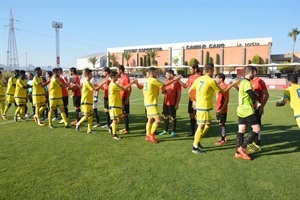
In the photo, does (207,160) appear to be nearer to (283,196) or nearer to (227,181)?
(227,181)

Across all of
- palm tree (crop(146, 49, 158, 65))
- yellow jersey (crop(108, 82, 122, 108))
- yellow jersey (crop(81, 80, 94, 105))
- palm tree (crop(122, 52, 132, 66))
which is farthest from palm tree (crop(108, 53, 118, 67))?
yellow jersey (crop(108, 82, 122, 108))

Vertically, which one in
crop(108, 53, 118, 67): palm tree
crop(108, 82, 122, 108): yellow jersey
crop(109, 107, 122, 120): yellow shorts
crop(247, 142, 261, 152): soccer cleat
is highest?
crop(108, 53, 118, 67): palm tree

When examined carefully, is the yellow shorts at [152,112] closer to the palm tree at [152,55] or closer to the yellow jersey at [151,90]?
the yellow jersey at [151,90]

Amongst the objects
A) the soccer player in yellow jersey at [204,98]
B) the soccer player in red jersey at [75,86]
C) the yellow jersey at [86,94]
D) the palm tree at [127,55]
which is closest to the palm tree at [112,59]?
the palm tree at [127,55]

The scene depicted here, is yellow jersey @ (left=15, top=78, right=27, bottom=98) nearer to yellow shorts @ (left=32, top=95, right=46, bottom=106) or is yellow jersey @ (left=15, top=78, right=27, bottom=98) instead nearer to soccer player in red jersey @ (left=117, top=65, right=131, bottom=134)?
yellow shorts @ (left=32, top=95, right=46, bottom=106)

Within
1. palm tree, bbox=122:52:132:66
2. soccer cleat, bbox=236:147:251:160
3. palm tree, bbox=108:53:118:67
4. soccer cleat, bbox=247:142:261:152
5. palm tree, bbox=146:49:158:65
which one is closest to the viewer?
soccer cleat, bbox=236:147:251:160

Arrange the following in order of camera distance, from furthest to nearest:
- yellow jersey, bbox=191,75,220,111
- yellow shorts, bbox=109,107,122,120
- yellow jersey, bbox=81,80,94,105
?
1. yellow jersey, bbox=81,80,94,105
2. yellow shorts, bbox=109,107,122,120
3. yellow jersey, bbox=191,75,220,111

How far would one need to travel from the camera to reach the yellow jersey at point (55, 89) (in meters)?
9.45

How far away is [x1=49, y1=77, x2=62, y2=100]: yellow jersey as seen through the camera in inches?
372

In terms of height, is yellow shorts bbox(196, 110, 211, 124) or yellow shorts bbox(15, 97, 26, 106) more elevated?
yellow shorts bbox(15, 97, 26, 106)

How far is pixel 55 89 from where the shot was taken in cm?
956

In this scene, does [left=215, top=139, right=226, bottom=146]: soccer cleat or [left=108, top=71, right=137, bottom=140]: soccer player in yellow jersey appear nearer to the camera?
[left=215, top=139, right=226, bottom=146]: soccer cleat

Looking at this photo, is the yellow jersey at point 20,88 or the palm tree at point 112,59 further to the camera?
the palm tree at point 112,59

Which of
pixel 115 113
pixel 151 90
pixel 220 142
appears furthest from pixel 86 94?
pixel 220 142
